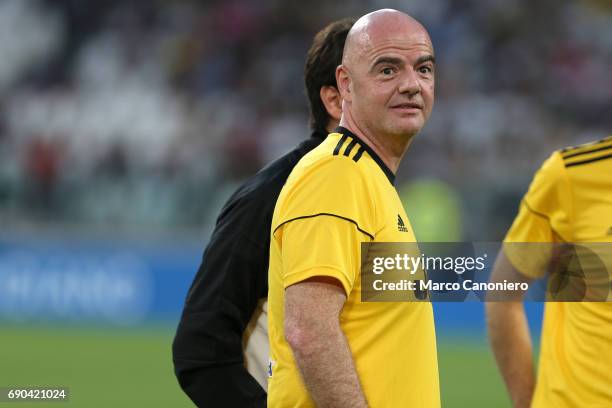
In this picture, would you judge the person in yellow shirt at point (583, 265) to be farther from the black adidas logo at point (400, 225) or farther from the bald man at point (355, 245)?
the black adidas logo at point (400, 225)

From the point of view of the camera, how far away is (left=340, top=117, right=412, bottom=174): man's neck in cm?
269

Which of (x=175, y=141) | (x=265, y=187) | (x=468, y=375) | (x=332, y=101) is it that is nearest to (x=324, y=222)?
(x=265, y=187)

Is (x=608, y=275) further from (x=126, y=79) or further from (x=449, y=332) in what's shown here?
(x=126, y=79)

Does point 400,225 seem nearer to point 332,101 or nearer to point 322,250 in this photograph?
point 322,250

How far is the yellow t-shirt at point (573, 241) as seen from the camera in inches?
119

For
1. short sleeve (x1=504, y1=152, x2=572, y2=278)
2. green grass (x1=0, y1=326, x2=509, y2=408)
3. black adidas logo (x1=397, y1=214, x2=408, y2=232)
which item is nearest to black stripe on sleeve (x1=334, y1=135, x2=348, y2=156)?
black adidas logo (x1=397, y1=214, x2=408, y2=232)

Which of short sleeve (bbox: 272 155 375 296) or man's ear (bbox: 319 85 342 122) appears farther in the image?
man's ear (bbox: 319 85 342 122)

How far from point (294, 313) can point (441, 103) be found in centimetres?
1197

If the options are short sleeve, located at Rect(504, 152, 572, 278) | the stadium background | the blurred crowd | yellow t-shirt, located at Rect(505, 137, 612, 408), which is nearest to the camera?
yellow t-shirt, located at Rect(505, 137, 612, 408)

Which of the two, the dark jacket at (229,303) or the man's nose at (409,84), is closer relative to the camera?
the man's nose at (409,84)

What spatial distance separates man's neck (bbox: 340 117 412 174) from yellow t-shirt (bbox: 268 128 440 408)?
1.7 inches

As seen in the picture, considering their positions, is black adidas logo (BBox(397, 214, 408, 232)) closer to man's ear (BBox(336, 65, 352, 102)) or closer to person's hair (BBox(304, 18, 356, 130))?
man's ear (BBox(336, 65, 352, 102))

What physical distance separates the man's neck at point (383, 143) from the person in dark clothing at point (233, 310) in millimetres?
445

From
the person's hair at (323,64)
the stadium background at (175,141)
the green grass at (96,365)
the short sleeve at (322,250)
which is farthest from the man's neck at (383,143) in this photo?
the stadium background at (175,141)
